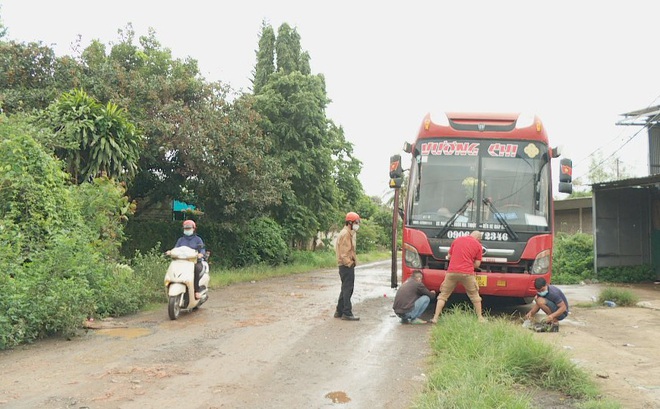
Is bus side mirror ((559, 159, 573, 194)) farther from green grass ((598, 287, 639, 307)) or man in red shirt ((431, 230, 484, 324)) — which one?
green grass ((598, 287, 639, 307))

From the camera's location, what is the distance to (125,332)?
845cm

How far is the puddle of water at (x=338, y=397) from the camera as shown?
5.16 metres

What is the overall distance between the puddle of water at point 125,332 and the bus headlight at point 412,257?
14.5ft

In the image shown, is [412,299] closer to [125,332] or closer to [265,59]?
[125,332]

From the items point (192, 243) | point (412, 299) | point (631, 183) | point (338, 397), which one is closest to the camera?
point (338, 397)

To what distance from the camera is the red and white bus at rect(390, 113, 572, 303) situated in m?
9.65

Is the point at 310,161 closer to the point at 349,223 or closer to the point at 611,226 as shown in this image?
the point at 611,226

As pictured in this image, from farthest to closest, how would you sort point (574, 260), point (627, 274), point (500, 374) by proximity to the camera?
1. point (574, 260)
2. point (627, 274)
3. point (500, 374)

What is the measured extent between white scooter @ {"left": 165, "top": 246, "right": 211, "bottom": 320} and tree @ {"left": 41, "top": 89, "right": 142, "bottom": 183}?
3.88 meters

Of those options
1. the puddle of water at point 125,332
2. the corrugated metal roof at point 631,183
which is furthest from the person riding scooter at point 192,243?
the corrugated metal roof at point 631,183

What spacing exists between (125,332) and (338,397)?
4435 millimetres

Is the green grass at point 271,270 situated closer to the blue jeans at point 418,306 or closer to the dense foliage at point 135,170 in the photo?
the dense foliage at point 135,170

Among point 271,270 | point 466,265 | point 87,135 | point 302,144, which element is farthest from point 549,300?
point 302,144

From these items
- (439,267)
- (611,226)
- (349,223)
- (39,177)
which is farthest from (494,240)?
(611,226)
